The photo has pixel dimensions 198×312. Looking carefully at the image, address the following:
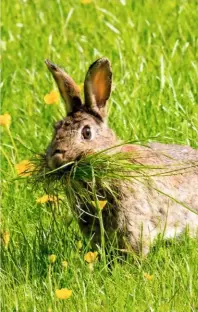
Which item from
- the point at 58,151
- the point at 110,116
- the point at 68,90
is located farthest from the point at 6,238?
the point at 110,116

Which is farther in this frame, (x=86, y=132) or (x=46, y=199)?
(x=46, y=199)

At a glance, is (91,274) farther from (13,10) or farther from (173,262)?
(13,10)

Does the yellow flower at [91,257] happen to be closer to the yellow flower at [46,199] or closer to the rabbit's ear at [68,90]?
the yellow flower at [46,199]

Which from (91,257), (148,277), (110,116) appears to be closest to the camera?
(148,277)

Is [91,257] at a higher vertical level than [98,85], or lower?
lower

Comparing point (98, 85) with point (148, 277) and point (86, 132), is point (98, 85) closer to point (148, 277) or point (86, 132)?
point (86, 132)

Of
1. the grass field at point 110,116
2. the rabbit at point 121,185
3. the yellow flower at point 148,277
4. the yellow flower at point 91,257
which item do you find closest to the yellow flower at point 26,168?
the grass field at point 110,116

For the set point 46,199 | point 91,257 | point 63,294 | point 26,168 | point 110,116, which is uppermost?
point 110,116
